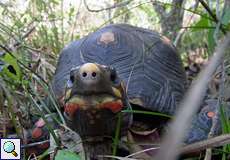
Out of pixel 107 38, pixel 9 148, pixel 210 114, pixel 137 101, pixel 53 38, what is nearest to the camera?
pixel 9 148

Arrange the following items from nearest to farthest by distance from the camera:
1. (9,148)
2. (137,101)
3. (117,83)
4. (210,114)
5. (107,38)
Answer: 1. (117,83)
2. (9,148)
3. (137,101)
4. (210,114)
5. (107,38)

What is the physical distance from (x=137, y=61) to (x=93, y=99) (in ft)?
2.38

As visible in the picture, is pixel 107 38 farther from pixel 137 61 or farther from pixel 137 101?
pixel 137 101

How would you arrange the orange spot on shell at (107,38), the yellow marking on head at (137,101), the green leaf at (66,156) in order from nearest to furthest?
the green leaf at (66,156) < the yellow marking on head at (137,101) < the orange spot on shell at (107,38)

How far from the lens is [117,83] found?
1.07 meters

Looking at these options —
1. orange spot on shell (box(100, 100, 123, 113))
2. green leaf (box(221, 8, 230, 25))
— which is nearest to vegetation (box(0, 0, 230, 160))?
green leaf (box(221, 8, 230, 25))

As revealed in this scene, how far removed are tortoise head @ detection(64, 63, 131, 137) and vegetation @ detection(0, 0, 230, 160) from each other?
0.28 ft

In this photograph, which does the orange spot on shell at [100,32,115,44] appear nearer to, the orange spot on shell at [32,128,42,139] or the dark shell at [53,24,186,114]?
the dark shell at [53,24,186,114]

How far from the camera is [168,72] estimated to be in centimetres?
178

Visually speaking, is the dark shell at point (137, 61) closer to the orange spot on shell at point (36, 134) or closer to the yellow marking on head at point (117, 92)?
the orange spot on shell at point (36, 134)

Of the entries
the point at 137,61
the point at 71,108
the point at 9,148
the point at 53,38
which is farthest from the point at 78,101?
the point at 53,38

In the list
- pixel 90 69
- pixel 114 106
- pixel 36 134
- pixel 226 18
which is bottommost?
pixel 36 134

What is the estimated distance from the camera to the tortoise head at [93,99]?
0.97 metres

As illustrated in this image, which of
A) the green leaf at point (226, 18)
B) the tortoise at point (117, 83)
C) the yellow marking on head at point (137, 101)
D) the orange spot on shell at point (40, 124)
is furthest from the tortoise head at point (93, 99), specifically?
the orange spot on shell at point (40, 124)
